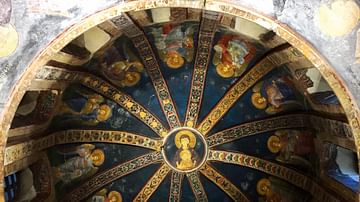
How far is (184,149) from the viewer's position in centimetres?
1525

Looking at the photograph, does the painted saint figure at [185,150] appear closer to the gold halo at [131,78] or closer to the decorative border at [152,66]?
the decorative border at [152,66]

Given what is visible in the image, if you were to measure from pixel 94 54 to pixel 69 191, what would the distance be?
11.6ft

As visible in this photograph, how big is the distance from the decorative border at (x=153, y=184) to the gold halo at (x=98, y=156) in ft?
3.78

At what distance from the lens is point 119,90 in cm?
1444

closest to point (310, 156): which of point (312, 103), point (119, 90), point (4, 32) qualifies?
point (312, 103)

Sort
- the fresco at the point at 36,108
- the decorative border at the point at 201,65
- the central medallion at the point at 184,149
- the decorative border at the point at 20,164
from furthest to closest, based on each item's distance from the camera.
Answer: the central medallion at the point at 184,149 < the decorative border at the point at 201,65 < the fresco at the point at 36,108 < the decorative border at the point at 20,164

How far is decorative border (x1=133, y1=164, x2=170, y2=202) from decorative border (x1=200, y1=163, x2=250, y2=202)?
85cm

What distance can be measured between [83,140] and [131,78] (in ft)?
5.58

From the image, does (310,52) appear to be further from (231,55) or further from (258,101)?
(258,101)

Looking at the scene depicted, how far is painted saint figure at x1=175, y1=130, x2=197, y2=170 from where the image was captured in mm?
15195

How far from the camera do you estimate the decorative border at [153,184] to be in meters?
15.2

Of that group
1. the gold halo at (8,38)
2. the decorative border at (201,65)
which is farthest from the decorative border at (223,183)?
the gold halo at (8,38)

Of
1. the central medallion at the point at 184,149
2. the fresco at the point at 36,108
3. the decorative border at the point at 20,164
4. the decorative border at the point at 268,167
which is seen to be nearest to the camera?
the decorative border at the point at 20,164

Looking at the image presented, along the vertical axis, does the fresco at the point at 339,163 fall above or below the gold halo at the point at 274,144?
below
